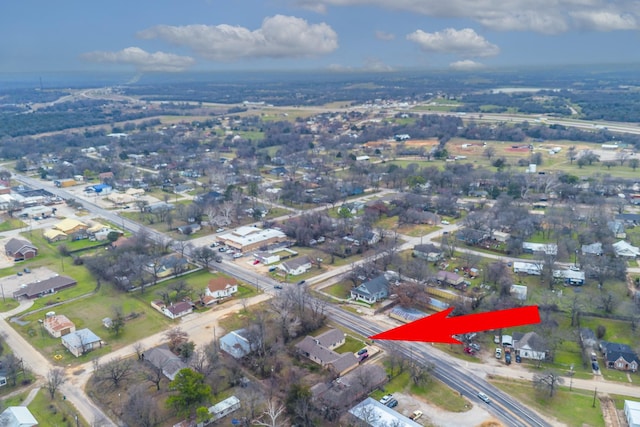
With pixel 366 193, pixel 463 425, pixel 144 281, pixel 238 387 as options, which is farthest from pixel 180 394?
pixel 366 193

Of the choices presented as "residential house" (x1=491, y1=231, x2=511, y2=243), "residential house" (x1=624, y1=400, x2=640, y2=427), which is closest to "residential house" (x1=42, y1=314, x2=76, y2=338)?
"residential house" (x1=624, y1=400, x2=640, y2=427)

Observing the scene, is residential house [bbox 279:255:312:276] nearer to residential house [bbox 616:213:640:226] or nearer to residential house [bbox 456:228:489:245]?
residential house [bbox 456:228:489:245]

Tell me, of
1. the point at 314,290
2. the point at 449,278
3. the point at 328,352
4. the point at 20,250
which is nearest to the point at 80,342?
the point at 328,352

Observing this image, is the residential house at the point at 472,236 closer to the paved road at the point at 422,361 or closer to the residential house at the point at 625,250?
the residential house at the point at 625,250

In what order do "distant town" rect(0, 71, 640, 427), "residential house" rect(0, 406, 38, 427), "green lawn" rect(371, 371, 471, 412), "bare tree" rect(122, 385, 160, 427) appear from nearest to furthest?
1. "residential house" rect(0, 406, 38, 427)
2. "bare tree" rect(122, 385, 160, 427)
3. "green lawn" rect(371, 371, 471, 412)
4. "distant town" rect(0, 71, 640, 427)

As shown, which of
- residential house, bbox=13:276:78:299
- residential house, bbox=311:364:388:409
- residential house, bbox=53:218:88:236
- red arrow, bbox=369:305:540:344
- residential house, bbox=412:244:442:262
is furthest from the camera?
residential house, bbox=53:218:88:236

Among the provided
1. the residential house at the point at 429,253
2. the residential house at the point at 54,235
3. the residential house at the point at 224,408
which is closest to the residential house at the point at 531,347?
the residential house at the point at 429,253

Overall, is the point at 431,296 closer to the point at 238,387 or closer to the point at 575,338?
the point at 575,338

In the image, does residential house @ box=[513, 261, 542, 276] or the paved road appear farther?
residential house @ box=[513, 261, 542, 276]
